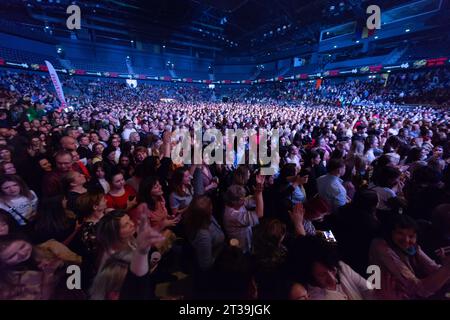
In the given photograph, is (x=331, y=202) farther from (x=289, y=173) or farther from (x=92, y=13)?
(x=92, y=13)

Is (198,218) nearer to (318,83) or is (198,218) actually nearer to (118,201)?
(118,201)

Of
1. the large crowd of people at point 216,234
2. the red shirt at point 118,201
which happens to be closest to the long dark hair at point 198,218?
the large crowd of people at point 216,234

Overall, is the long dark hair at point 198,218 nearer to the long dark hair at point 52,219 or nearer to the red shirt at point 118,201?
the red shirt at point 118,201

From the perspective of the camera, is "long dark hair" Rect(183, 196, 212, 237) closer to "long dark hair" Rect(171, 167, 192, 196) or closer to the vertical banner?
"long dark hair" Rect(171, 167, 192, 196)

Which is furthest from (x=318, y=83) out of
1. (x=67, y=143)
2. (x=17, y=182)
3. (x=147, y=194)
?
(x=17, y=182)

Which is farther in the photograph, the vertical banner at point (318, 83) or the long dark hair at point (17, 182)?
the vertical banner at point (318, 83)

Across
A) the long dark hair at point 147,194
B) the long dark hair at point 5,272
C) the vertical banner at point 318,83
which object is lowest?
the long dark hair at point 5,272

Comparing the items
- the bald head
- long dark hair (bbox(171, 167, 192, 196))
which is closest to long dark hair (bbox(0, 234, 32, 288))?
long dark hair (bbox(171, 167, 192, 196))

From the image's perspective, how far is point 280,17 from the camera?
98.4ft

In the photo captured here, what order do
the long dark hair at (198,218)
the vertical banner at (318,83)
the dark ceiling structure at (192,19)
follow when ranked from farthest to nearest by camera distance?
1. the vertical banner at (318,83)
2. the dark ceiling structure at (192,19)
3. the long dark hair at (198,218)

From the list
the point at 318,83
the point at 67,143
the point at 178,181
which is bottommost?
the point at 178,181

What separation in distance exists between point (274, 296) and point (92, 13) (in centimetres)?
3932

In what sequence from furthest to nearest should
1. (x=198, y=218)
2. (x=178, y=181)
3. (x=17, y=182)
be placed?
(x=178, y=181) → (x=17, y=182) → (x=198, y=218)

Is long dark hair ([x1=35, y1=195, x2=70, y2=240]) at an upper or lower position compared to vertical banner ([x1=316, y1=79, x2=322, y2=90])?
lower
